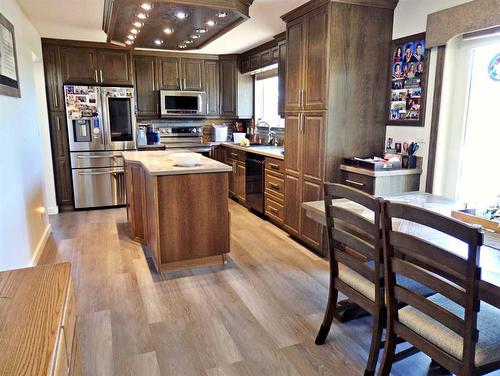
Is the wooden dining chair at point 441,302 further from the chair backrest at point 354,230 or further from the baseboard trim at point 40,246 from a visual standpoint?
the baseboard trim at point 40,246

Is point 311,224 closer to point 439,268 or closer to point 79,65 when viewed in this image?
point 439,268

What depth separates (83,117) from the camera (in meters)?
5.07

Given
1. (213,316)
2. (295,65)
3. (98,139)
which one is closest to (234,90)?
(98,139)

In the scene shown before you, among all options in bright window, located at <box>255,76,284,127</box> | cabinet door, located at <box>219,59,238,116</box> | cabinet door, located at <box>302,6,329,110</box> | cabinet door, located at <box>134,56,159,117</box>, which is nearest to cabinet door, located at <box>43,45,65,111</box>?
cabinet door, located at <box>134,56,159,117</box>

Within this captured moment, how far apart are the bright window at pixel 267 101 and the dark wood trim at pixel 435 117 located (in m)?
2.86

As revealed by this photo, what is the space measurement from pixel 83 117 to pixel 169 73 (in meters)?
1.55

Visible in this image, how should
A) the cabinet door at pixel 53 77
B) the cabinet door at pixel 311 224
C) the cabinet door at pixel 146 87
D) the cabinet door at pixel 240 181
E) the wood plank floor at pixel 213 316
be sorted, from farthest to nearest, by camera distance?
the cabinet door at pixel 146 87, the cabinet door at pixel 240 181, the cabinet door at pixel 53 77, the cabinet door at pixel 311 224, the wood plank floor at pixel 213 316

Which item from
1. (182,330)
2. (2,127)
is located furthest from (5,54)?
(182,330)

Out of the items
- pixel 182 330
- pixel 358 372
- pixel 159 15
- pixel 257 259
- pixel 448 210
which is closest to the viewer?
pixel 358 372

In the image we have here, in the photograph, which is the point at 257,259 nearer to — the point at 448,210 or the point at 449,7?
the point at 448,210

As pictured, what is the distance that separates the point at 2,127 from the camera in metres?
2.54

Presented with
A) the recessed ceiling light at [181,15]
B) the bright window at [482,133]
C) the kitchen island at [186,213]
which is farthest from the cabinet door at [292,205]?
the recessed ceiling light at [181,15]

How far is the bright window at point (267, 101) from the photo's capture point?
5.81 meters

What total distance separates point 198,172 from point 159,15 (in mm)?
1345
